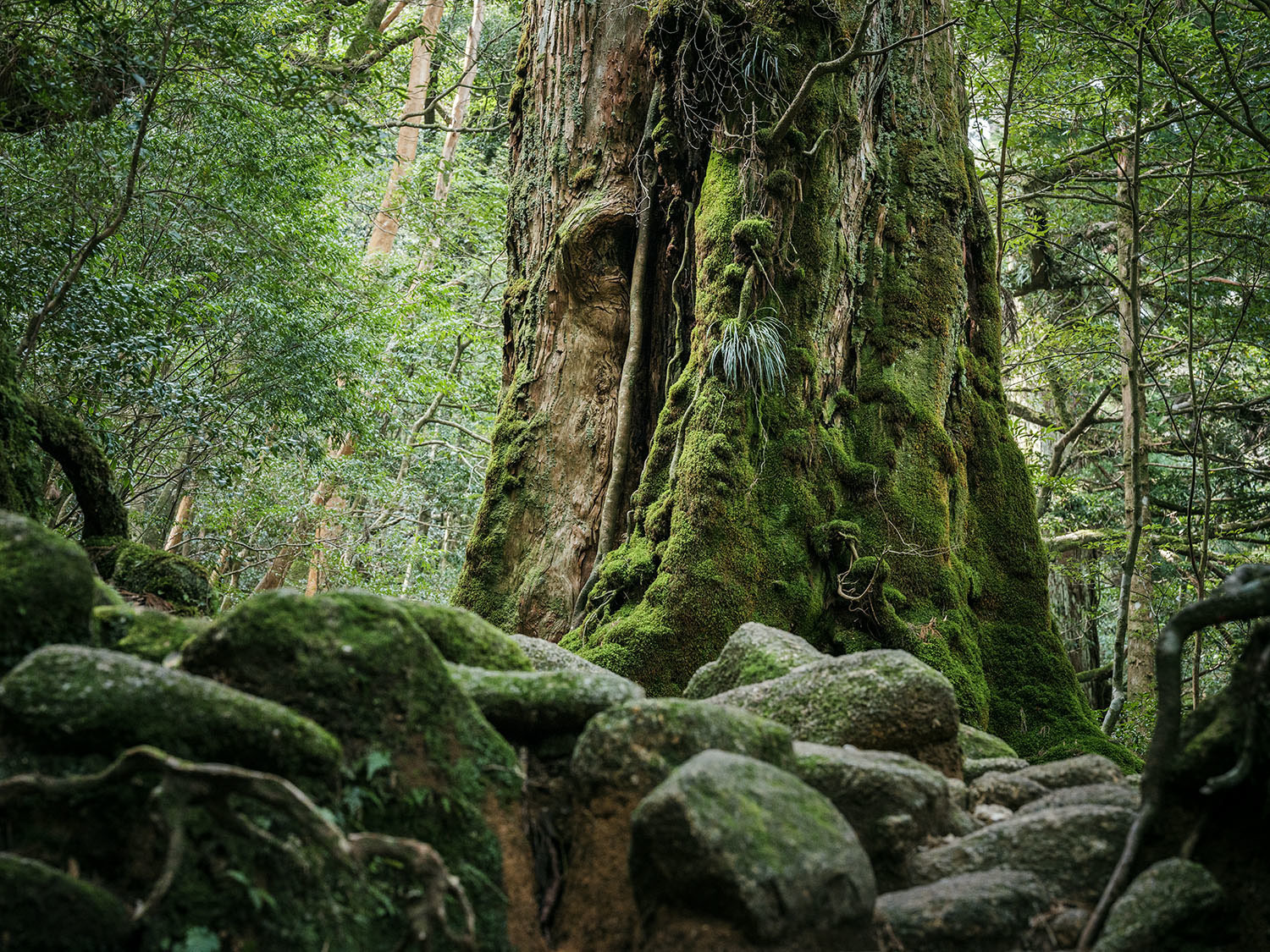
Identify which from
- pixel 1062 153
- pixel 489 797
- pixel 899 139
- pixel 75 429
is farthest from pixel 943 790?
pixel 1062 153

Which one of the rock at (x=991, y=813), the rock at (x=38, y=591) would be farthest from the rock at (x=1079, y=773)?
the rock at (x=38, y=591)

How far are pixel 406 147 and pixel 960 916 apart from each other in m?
17.0

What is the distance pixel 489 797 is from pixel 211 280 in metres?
8.94

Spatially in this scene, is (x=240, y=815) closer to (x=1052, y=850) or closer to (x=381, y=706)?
(x=381, y=706)

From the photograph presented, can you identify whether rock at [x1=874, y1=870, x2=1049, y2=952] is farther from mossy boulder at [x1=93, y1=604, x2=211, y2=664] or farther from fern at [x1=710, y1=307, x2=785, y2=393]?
fern at [x1=710, y1=307, x2=785, y2=393]

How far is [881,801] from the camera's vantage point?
2541 millimetres

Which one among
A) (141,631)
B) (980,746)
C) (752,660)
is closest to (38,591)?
(141,631)

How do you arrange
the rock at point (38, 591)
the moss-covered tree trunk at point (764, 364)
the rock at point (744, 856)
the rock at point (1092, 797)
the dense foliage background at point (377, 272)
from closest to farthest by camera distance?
the rock at point (744, 856) → the rock at point (38, 591) → the rock at point (1092, 797) → the moss-covered tree trunk at point (764, 364) → the dense foliage background at point (377, 272)

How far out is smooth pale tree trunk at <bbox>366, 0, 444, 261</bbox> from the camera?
15.8 meters

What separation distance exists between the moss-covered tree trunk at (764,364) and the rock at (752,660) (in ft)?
2.85

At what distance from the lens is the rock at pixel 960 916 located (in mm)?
2197

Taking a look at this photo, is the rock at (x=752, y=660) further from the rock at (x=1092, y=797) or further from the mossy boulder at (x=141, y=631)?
the mossy boulder at (x=141, y=631)

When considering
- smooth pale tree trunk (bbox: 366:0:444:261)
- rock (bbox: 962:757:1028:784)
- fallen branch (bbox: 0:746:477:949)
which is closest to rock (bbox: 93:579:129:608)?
fallen branch (bbox: 0:746:477:949)

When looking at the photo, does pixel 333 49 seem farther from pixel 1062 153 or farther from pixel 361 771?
pixel 361 771
